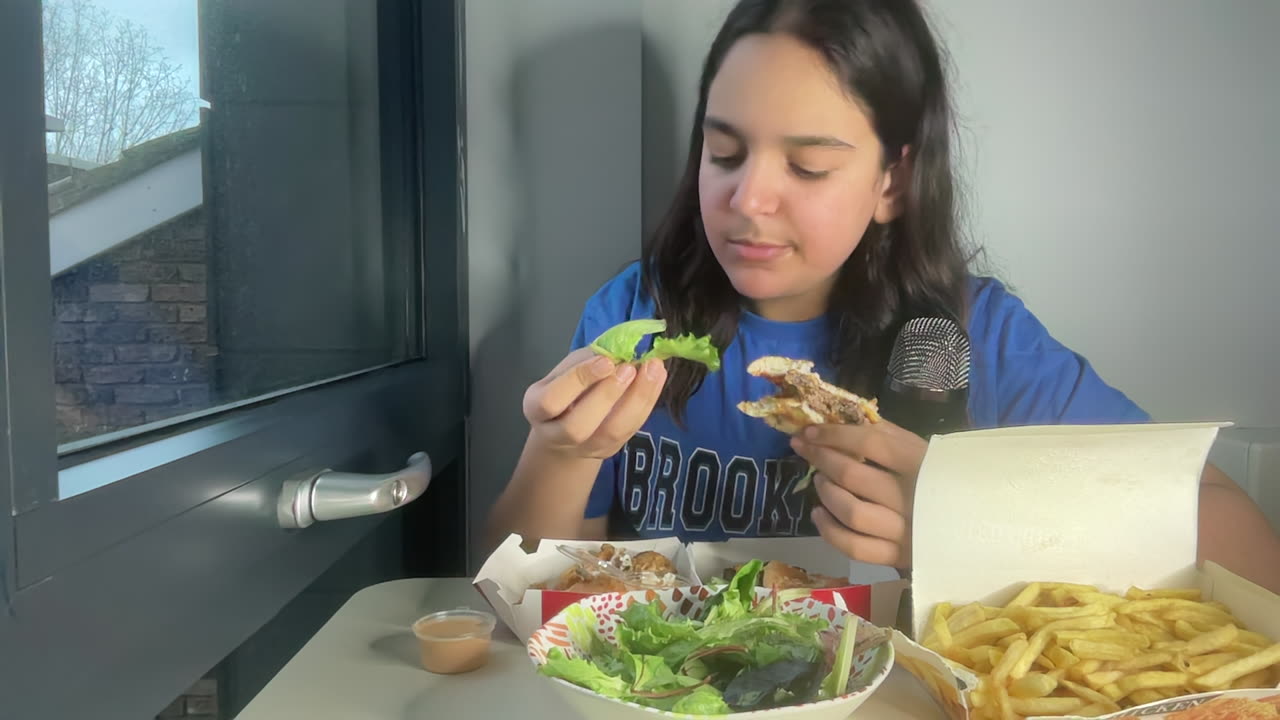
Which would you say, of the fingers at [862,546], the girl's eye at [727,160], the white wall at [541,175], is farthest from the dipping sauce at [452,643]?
the girl's eye at [727,160]

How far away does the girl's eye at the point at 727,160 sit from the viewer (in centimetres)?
135

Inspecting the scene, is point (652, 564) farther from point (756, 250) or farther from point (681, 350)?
point (756, 250)

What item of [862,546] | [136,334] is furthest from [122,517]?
[862,546]

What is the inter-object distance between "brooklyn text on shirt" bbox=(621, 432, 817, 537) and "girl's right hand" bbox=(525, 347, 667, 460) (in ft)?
1.08

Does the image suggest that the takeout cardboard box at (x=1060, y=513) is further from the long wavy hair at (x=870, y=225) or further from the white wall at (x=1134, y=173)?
the white wall at (x=1134, y=173)

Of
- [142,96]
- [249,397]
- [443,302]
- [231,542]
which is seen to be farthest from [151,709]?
[443,302]

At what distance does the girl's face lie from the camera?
130 centimetres

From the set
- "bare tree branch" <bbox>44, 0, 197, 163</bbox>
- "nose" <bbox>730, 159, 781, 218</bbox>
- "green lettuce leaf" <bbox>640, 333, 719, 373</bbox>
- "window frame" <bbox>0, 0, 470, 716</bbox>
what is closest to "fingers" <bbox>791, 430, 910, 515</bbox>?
"green lettuce leaf" <bbox>640, 333, 719, 373</bbox>

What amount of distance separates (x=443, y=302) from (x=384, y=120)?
15.1 inches

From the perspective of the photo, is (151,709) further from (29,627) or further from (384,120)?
(384,120)

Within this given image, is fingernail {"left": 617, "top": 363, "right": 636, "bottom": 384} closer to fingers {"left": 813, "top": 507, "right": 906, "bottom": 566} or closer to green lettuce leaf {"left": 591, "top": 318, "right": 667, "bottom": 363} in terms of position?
green lettuce leaf {"left": 591, "top": 318, "right": 667, "bottom": 363}

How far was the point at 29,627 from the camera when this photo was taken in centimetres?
59

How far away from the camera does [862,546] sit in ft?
3.48

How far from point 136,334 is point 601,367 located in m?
0.53
